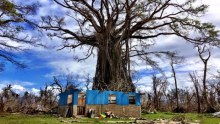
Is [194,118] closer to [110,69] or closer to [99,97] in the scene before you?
[99,97]

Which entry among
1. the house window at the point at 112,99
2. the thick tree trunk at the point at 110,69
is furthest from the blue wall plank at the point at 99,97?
the thick tree trunk at the point at 110,69

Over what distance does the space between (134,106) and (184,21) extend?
11.3 metres

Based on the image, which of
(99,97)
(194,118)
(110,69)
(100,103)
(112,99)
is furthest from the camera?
(110,69)

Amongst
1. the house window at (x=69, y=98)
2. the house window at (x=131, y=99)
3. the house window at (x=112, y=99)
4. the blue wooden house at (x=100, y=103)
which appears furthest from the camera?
the house window at (x=131, y=99)

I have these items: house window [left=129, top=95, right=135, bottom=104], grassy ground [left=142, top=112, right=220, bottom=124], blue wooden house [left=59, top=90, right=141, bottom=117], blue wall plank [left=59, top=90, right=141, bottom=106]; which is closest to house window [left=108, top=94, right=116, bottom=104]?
blue wooden house [left=59, top=90, right=141, bottom=117]

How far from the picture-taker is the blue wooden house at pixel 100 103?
2553cm

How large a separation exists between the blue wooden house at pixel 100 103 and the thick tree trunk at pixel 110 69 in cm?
288

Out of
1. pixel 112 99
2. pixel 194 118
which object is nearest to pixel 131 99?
pixel 112 99

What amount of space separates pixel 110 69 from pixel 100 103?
609cm

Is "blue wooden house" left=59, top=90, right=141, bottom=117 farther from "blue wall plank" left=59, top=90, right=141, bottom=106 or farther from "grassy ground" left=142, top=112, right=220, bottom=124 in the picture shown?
"grassy ground" left=142, top=112, right=220, bottom=124

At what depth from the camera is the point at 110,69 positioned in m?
31.4

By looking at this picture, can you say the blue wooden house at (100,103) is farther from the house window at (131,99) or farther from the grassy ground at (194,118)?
the grassy ground at (194,118)

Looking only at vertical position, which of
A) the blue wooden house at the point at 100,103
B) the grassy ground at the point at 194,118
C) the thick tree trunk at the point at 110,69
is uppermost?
the thick tree trunk at the point at 110,69

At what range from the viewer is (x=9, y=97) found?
4016 centimetres
